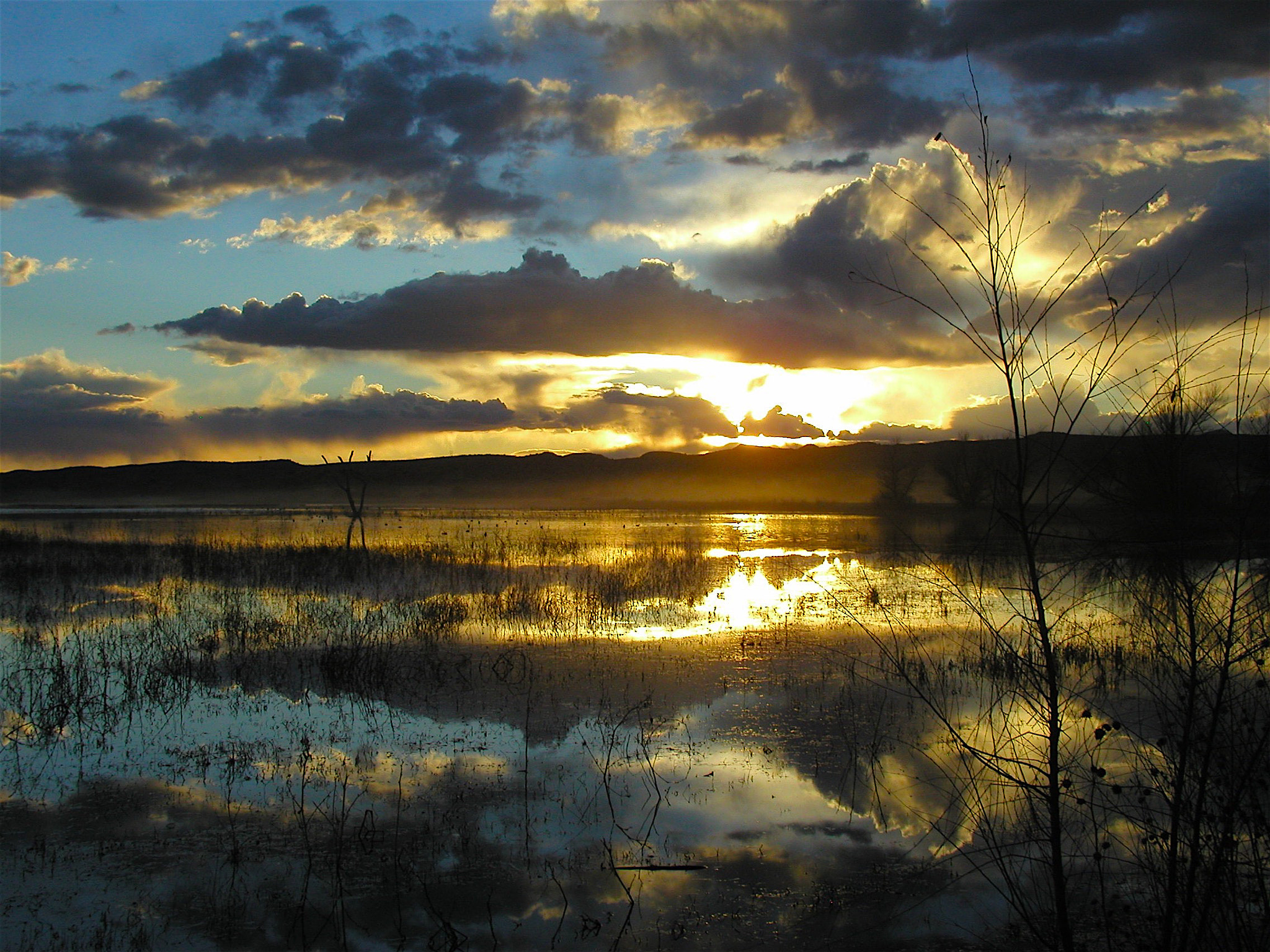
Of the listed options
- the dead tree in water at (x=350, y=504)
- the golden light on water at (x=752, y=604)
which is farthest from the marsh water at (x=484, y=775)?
the dead tree in water at (x=350, y=504)

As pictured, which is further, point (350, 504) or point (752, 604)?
point (350, 504)

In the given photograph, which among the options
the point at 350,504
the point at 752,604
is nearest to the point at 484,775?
the point at 752,604

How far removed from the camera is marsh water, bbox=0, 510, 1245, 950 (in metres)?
5.29

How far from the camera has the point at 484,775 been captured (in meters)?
7.51

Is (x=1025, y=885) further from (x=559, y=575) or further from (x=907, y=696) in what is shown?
(x=559, y=575)

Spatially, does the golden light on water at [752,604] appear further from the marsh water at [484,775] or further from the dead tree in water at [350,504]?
the dead tree in water at [350,504]

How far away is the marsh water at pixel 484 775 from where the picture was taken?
529 centimetres

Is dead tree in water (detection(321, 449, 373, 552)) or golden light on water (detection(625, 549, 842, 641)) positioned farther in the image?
dead tree in water (detection(321, 449, 373, 552))

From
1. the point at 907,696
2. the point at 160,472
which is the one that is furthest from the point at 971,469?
the point at 160,472

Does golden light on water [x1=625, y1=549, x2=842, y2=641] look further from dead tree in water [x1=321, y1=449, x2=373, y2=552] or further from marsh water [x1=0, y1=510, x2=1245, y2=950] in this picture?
dead tree in water [x1=321, y1=449, x2=373, y2=552]

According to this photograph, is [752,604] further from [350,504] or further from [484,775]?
[350,504]

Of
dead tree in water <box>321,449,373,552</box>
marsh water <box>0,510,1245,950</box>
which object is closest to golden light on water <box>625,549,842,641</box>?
marsh water <box>0,510,1245,950</box>

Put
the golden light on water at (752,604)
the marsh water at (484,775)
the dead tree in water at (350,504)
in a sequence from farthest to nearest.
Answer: the dead tree in water at (350,504) → the golden light on water at (752,604) → the marsh water at (484,775)

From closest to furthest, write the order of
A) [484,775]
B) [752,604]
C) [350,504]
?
[484,775] → [752,604] → [350,504]
